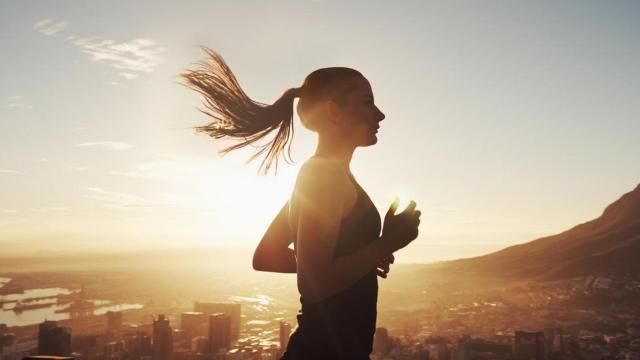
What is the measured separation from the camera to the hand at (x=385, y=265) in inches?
63.1

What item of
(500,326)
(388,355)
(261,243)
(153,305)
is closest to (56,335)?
(261,243)

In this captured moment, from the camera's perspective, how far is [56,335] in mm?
11578

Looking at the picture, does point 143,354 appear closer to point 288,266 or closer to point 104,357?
point 104,357

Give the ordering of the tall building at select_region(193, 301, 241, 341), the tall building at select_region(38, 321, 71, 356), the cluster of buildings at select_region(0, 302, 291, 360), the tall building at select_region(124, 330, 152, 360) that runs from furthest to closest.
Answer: the tall building at select_region(193, 301, 241, 341) < the tall building at select_region(124, 330, 152, 360) < the cluster of buildings at select_region(0, 302, 291, 360) < the tall building at select_region(38, 321, 71, 356)

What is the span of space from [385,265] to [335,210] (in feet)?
1.01

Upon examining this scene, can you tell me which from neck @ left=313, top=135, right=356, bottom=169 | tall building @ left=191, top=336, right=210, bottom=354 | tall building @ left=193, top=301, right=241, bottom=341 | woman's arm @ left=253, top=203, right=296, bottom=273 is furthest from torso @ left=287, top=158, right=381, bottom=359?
tall building @ left=193, top=301, right=241, bottom=341

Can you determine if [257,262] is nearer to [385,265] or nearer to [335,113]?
[385,265]

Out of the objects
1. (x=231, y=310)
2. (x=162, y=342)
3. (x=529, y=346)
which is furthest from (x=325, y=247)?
(x=231, y=310)

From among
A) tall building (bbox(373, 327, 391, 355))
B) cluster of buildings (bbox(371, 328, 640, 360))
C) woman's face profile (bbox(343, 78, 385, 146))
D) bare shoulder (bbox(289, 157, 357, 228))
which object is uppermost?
woman's face profile (bbox(343, 78, 385, 146))

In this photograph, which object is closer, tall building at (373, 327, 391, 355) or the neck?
the neck

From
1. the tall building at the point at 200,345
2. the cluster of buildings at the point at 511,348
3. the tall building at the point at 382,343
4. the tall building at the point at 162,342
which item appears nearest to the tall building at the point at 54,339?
the tall building at the point at 162,342

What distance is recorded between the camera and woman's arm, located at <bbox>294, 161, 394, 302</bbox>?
4.65 feet

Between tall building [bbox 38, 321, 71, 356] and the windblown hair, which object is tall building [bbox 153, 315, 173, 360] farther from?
the windblown hair

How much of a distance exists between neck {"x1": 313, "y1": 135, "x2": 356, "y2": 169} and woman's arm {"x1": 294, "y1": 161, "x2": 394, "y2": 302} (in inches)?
6.6
